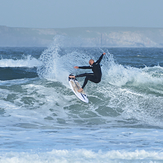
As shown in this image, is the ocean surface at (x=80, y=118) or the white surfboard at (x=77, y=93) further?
the white surfboard at (x=77, y=93)

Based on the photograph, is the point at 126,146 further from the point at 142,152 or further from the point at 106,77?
the point at 106,77

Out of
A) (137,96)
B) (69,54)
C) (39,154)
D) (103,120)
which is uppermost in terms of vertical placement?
(69,54)

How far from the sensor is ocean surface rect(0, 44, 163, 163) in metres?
4.92

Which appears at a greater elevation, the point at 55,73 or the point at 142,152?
the point at 55,73

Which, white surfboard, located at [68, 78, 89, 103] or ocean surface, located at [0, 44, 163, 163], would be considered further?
white surfboard, located at [68, 78, 89, 103]

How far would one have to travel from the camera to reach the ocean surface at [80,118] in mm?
4922

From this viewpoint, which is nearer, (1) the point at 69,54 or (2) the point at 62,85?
(2) the point at 62,85

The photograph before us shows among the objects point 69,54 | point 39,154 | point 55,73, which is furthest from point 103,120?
point 69,54

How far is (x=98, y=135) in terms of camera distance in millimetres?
6289

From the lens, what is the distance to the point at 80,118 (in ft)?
28.0

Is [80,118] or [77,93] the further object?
[77,93]

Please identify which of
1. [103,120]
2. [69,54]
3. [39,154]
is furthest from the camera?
[69,54]

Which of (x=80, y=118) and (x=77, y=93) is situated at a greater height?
(x=77, y=93)

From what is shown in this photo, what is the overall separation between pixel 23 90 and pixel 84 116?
3.96 m
